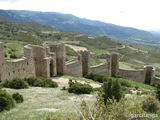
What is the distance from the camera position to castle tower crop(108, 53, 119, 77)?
33531mm

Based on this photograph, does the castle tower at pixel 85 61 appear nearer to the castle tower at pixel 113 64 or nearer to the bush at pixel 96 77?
the bush at pixel 96 77

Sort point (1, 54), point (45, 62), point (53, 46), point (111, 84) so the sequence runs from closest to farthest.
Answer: point (111, 84) → point (1, 54) → point (45, 62) → point (53, 46)

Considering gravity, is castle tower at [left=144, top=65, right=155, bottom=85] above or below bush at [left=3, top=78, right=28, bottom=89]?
below

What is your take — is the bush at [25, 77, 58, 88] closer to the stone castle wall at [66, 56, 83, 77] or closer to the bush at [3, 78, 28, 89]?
the bush at [3, 78, 28, 89]

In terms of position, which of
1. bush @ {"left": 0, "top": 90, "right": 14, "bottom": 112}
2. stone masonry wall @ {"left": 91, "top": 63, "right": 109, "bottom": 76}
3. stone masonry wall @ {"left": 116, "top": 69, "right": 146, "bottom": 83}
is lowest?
stone masonry wall @ {"left": 116, "top": 69, "right": 146, "bottom": 83}

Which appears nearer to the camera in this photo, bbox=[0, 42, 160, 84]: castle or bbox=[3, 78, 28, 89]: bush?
bbox=[3, 78, 28, 89]: bush

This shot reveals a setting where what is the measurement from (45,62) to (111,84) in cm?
1313

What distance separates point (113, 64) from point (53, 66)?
13.5 m

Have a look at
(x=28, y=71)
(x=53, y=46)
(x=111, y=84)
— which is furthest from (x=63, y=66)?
(x=111, y=84)

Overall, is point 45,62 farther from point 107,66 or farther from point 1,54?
point 107,66

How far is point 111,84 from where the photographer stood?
14164 millimetres

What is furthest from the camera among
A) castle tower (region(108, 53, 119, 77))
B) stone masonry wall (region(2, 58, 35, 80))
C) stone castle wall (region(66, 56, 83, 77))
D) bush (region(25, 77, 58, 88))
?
castle tower (region(108, 53, 119, 77))

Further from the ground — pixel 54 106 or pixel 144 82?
pixel 54 106

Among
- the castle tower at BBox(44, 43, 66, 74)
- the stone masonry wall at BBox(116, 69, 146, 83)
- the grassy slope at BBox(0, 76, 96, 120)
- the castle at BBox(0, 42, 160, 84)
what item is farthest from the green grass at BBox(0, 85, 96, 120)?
the stone masonry wall at BBox(116, 69, 146, 83)
